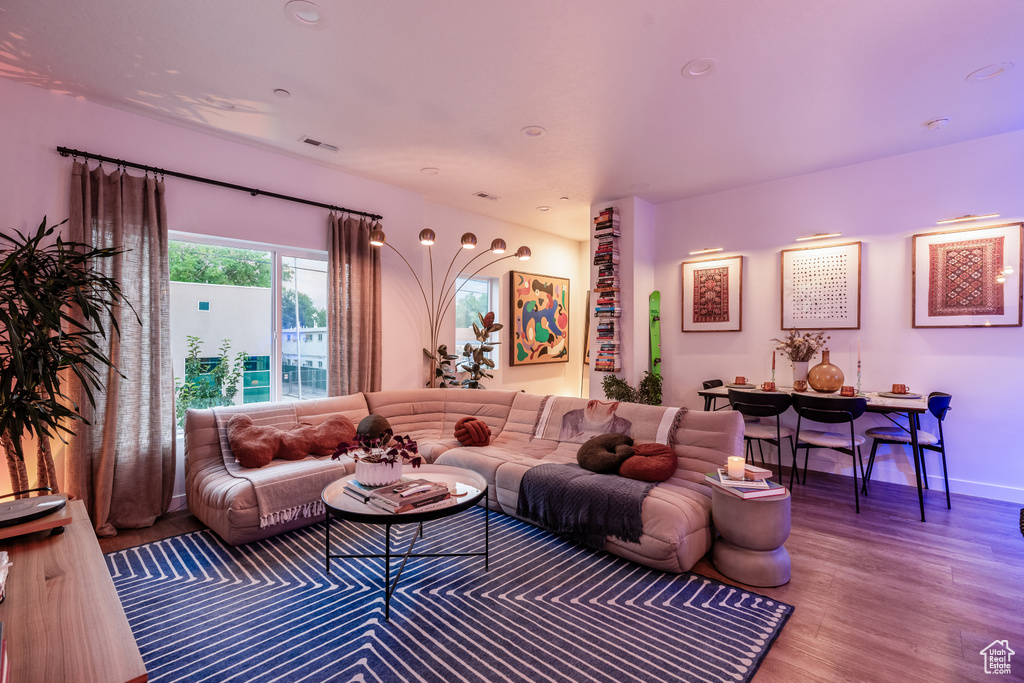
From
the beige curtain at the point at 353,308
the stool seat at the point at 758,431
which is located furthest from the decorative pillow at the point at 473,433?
the stool seat at the point at 758,431

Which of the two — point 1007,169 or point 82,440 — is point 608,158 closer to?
point 1007,169

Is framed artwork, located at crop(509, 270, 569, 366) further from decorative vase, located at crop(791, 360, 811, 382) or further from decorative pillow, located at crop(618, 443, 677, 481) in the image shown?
decorative pillow, located at crop(618, 443, 677, 481)

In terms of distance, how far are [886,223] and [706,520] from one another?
335cm

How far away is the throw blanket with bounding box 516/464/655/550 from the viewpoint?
2.58 m

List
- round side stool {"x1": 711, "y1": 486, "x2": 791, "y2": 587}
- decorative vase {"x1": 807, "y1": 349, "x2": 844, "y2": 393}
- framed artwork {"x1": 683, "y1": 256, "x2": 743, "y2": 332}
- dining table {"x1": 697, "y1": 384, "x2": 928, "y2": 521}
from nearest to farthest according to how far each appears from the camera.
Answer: round side stool {"x1": 711, "y1": 486, "x2": 791, "y2": 587}, dining table {"x1": 697, "y1": 384, "x2": 928, "y2": 521}, decorative vase {"x1": 807, "y1": 349, "x2": 844, "y2": 393}, framed artwork {"x1": 683, "y1": 256, "x2": 743, "y2": 332}

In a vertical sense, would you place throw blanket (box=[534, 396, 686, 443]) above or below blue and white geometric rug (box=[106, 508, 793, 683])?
above

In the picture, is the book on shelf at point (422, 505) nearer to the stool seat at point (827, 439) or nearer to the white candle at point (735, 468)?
the white candle at point (735, 468)

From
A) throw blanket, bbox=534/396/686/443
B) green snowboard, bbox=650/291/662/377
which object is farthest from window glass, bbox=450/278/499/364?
throw blanket, bbox=534/396/686/443

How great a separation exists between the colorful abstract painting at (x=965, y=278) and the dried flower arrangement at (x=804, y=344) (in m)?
0.82

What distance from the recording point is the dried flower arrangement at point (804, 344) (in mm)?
4395

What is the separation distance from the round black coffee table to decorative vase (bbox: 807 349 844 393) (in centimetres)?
324

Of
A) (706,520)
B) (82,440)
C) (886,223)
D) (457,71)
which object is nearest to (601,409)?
(706,520)

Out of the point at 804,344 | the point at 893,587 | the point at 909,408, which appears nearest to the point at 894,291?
the point at 804,344

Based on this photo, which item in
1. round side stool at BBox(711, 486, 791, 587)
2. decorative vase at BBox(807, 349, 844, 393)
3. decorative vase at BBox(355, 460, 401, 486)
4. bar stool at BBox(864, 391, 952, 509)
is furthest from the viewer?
decorative vase at BBox(807, 349, 844, 393)
